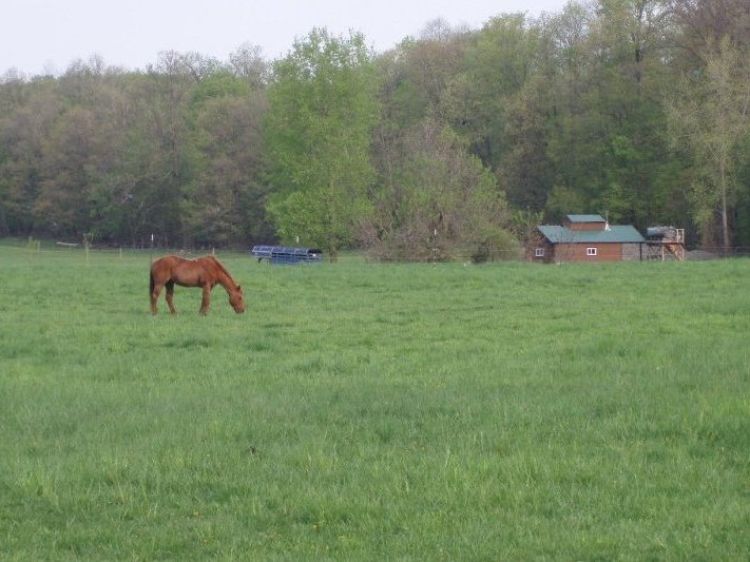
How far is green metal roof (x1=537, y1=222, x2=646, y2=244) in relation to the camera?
5715 centimetres

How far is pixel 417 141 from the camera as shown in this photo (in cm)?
5494

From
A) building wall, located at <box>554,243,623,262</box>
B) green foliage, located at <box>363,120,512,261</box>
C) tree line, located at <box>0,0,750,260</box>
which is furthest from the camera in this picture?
building wall, located at <box>554,243,623,262</box>

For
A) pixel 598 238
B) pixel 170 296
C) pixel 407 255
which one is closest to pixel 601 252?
pixel 598 238

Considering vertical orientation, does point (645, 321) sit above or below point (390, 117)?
below

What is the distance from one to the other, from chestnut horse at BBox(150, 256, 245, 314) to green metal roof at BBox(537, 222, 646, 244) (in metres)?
35.9

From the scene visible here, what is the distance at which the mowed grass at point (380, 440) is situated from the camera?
633 cm

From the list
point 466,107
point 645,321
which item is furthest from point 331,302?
point 466,107

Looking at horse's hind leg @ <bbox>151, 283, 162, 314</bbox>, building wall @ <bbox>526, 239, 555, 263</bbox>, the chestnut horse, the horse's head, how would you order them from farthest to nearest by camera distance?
building wall @ <bbox>526, 239, 555, 263</bbox>
the horse's head
the chestnut horse
horse's hind leg @ <bbox>151, 283, 162, 314</bbox>

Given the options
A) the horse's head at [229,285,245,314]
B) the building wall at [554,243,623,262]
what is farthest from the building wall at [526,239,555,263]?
the horse's head at [229,285,245,314]

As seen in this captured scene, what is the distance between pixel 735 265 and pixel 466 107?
45.0 metres

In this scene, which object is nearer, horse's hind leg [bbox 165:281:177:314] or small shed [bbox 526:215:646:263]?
horse's hind leg [bbox 165:281:177:314]

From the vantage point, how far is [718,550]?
5.80 metres

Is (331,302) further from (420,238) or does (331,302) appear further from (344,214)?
(344,214)

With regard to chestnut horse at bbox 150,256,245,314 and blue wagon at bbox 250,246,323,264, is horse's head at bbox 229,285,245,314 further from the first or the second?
blue wagon at bbox 250,246,323,264
